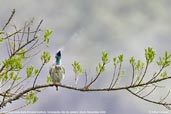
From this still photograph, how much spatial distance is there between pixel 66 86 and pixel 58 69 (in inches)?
101

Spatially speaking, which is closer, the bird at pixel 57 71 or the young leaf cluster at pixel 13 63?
the young leaf cluster at pixel 13 63

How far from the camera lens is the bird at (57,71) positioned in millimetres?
10629

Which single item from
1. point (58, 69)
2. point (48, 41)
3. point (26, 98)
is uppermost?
point (48, 41)

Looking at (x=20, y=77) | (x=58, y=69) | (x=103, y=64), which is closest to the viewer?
(x=103, y=64)

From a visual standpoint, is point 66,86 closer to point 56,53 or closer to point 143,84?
point 143,84

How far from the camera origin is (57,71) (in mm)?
10750

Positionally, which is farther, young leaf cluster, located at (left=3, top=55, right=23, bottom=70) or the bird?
the bird

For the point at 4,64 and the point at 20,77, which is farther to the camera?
the point at 20,77

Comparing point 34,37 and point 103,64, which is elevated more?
point 34,37

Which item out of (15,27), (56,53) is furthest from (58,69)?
(15,27)

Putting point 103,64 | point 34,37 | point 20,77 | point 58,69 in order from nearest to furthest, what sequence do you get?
point 103,64, point 34,37, point 20,77, point 58,69

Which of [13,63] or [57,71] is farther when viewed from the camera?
[57,71]

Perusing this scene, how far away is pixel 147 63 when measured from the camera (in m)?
8.37

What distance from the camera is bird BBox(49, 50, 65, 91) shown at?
10629mm
